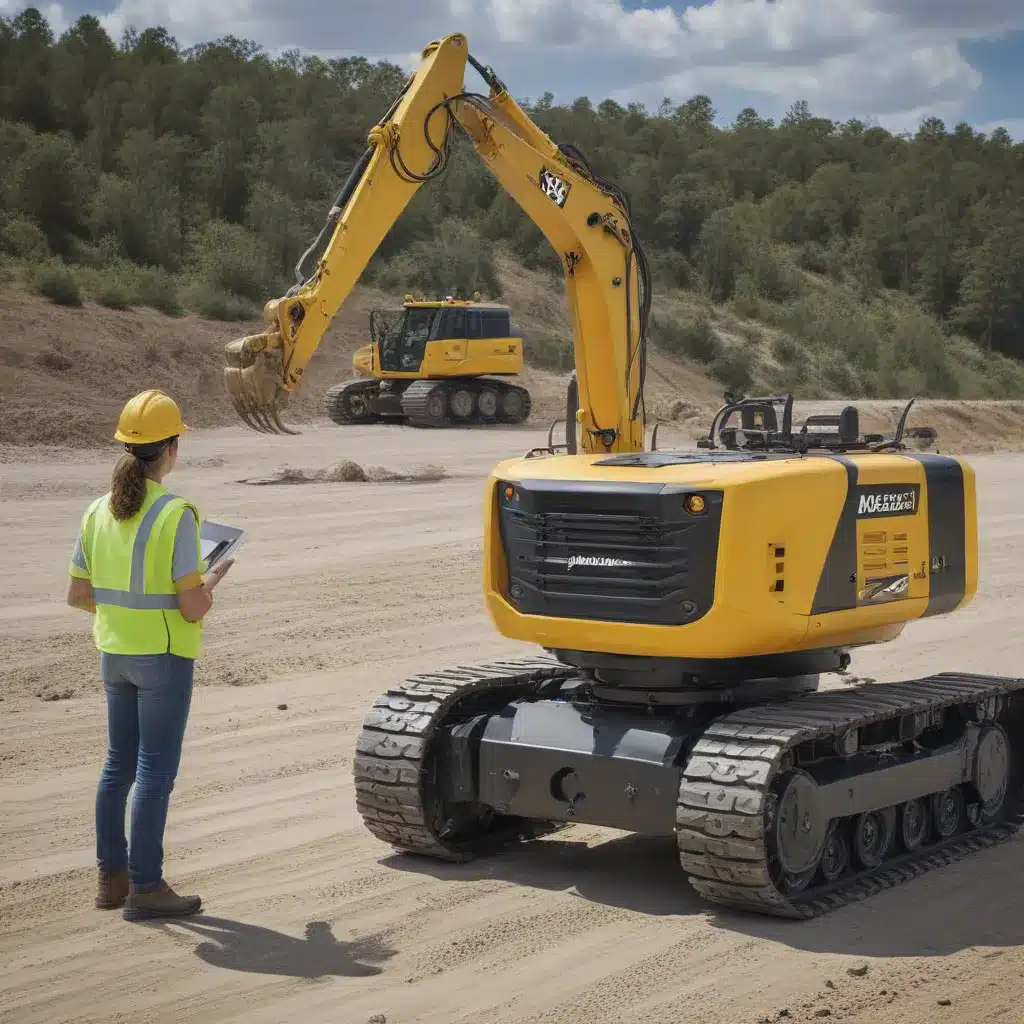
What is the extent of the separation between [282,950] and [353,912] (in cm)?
52

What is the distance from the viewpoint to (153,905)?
20.7 feet

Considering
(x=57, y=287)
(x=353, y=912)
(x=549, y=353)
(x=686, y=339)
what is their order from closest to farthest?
1. (x=353, y=912)
2. (x=57, y=287)
3. (x=549, y=353)
4. (x=686, y=339)

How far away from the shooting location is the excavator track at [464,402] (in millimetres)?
31625

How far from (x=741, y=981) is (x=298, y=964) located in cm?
156

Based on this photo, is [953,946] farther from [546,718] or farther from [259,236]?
[259,236]

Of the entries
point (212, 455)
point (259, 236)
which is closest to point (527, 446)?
point (212, 455)

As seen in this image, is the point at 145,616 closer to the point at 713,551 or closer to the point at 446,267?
the point at 713,551

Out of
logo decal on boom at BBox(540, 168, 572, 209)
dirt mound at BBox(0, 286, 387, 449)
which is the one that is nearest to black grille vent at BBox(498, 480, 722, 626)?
logo decal on boom at BBox(540, 168, 572, 209)

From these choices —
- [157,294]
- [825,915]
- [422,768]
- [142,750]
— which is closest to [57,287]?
[157,294]

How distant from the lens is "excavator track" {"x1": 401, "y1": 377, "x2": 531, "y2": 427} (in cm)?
3162

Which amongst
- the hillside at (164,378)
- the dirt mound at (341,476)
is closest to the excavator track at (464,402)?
the hillside at (164,378)

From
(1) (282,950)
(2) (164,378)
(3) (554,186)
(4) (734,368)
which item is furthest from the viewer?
(4) (734,368)

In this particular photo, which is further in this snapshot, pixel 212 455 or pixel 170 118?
pixel 170 118

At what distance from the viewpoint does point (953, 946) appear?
614cm
